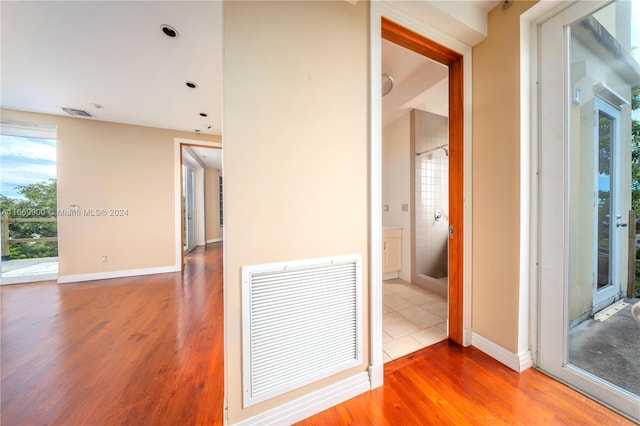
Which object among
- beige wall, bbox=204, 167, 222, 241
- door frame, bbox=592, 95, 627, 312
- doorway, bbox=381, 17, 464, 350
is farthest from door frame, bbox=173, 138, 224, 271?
door frame, bbox=592, 95, 627, 312

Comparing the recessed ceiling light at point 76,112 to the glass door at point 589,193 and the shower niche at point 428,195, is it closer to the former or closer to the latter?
the shower niche at point 428,195

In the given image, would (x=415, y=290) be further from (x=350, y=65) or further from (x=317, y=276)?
(x=350, y=65)

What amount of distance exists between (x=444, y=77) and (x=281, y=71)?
2077mm

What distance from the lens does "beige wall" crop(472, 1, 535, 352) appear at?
1462 mm

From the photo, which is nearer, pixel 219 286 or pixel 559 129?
pixel 559 129

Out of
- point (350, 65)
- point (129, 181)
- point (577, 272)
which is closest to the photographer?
point (350, 65)

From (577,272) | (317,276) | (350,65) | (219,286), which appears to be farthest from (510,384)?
(219,286)

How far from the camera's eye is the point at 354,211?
4.23 ft

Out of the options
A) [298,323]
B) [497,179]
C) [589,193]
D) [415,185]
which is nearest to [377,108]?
[497,179]

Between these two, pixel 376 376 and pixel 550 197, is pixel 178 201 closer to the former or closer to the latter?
pixel 376 376

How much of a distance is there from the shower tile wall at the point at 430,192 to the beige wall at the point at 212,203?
6.85m

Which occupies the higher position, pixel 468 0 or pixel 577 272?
pixel 468 0

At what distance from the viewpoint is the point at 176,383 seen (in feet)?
4.60

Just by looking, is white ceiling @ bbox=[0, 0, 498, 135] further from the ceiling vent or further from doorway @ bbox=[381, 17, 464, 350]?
doorway @ bbox=[381, 17, 464, 350]
